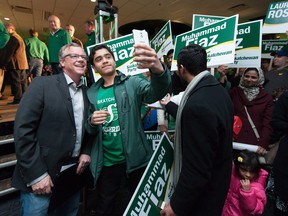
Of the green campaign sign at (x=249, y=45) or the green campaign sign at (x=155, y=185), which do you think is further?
the green campaign sign at (x=249, y=45)

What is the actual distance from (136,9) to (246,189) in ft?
26.1

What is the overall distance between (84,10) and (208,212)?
867 centimetres

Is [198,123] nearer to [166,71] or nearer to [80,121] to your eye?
[166,71]

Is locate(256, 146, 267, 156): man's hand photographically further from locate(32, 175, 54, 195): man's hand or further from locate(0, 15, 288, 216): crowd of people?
locate(32, 175, 54, 195): man's hand

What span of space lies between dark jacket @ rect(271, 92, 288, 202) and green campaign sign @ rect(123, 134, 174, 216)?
3.01 feet

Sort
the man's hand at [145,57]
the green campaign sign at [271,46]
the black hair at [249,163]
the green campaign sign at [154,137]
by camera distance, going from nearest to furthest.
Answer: the man's hand at [145,57] < the black hair at [249,163] < the green campaign sign at [154,137] < the green campaign sign at [271,46]

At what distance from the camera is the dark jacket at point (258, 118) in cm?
207

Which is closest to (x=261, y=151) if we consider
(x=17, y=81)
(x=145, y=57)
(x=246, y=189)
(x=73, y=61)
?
(x=246, y=189)

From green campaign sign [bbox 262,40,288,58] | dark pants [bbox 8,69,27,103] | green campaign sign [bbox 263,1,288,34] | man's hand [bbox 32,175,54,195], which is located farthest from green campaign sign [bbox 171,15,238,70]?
dark pants [bbox 8,69,27,103]

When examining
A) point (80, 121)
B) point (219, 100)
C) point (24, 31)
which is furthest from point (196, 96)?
point (24, 31)

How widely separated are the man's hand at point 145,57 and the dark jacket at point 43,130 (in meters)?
0.63

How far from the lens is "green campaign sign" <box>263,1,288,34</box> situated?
9.44 feet

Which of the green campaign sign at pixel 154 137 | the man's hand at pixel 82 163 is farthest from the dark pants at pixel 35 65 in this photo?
the man's hand at pixel 82 163

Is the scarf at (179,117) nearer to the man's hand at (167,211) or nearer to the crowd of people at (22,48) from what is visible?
the man's hand at (167,211)
